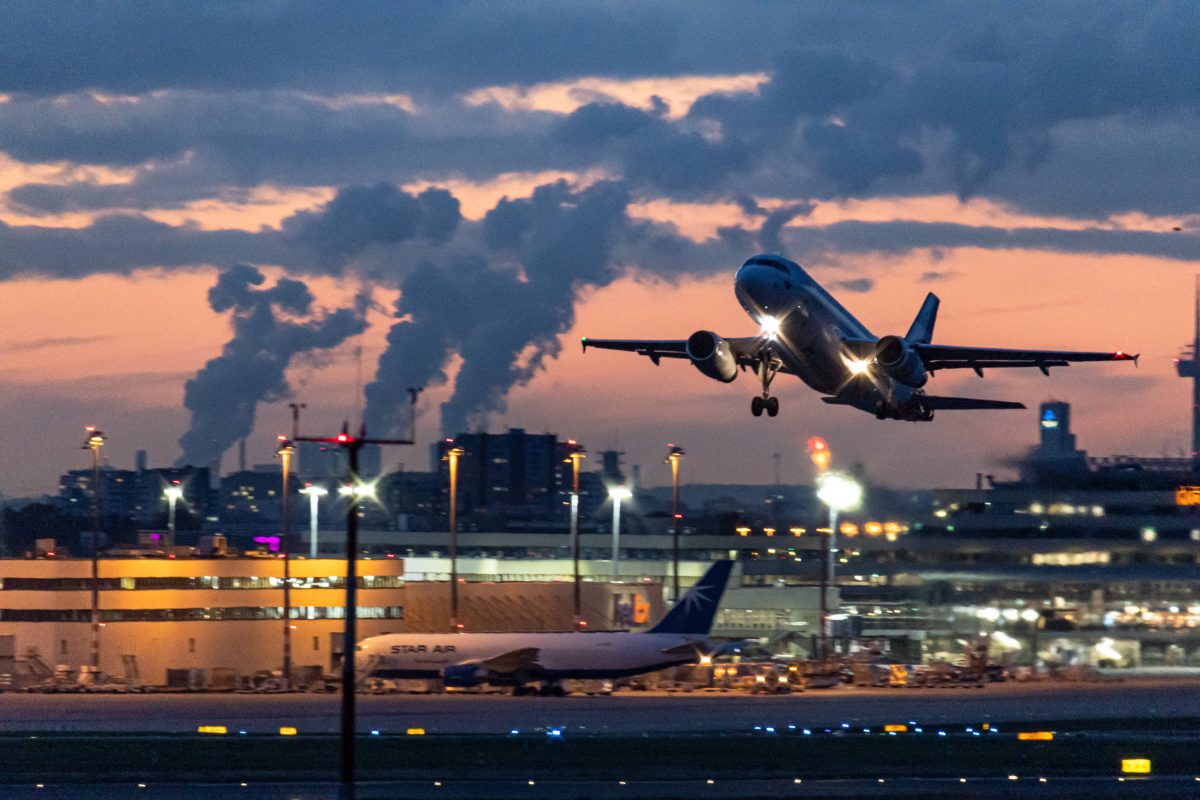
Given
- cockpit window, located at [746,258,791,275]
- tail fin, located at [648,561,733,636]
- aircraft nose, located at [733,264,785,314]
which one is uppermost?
cockpit window, located at [746,258,791,275]

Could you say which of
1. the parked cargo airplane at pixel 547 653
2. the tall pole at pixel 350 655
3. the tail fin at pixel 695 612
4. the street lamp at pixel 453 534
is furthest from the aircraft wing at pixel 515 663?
the tall pole at pixel 350 655

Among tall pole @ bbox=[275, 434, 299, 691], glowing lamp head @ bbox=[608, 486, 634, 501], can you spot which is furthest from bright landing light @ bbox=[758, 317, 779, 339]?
glowing lamp head @ bbox=[608, 486, 634, 501]

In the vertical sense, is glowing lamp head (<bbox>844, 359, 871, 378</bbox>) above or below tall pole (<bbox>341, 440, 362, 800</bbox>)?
above

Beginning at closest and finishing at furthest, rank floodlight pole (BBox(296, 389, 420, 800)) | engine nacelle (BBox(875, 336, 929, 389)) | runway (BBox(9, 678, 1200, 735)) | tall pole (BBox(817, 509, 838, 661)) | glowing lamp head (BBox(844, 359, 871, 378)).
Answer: floodlight pole (BBox(296, 389, 420, 800))
engine nacelle (BBox(875, 336, 929, 389))
glowing lamp head (BBox(844, 359, 871, 378))
runway (BBox(9, 678, 1200, 735))
tall pole (BBox(817, 509, 838, 661))

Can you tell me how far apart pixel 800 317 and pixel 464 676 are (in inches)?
1308

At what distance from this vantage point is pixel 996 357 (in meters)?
61.6

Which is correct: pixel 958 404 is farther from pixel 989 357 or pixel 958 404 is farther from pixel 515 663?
pixel 515 663

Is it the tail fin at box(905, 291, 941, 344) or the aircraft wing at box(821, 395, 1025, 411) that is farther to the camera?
the tail fin at box(905, 291, 941, 344)

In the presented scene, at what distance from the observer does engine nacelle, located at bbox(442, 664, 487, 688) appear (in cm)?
7912

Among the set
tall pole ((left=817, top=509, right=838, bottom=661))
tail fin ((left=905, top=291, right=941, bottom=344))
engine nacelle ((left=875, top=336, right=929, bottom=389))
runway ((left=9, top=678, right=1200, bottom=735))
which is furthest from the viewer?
tall pole ((left=817, top=509, right=838, bottom=661))

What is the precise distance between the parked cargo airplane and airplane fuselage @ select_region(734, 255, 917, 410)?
2519 centimetres

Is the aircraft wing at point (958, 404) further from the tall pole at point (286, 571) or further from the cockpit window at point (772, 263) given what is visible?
the tall pole at point (286, 571)

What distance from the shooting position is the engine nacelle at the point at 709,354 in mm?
54688

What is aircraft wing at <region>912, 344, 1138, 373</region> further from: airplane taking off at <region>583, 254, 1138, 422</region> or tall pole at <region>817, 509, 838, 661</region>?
tall pole at <region>817, 509, 838, 661</region>
